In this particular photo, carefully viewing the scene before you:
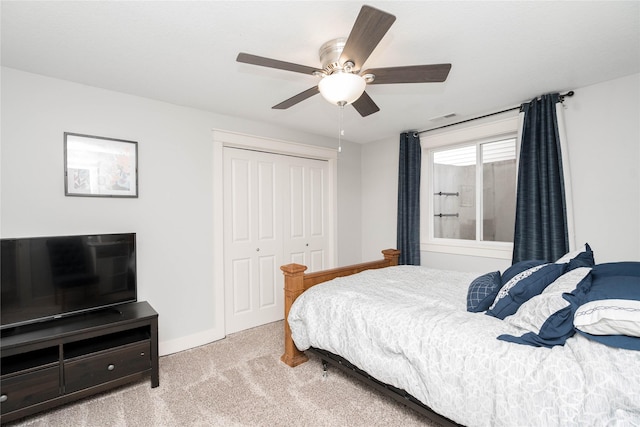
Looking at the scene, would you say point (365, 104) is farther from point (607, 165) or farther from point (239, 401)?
point (239, 401)

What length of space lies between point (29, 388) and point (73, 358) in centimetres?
24

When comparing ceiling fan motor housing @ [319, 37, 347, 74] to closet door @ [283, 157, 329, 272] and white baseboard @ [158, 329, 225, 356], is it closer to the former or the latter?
closet door @ [283, 157, 329, 272]

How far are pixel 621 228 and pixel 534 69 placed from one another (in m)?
1.49

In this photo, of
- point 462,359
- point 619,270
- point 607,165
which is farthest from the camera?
point 607,165

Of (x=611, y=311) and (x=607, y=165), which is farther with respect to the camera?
(x=607, y=165)

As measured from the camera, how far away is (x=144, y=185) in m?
2.71

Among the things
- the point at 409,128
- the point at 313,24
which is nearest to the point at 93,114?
the point at 313,24

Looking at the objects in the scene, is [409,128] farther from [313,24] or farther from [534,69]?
[313,24]

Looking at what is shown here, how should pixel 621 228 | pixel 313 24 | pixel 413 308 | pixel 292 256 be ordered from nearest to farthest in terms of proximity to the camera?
pixel 313 24, pixel 413 308, pixel 621 228, pixel 292 256

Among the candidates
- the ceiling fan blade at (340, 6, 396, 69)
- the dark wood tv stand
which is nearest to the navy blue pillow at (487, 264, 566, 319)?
the ceiling fan blade at (340, 6, 396, 69)

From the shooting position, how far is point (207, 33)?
1.75 meters

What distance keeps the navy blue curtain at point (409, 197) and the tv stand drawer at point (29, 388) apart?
11.4 ft

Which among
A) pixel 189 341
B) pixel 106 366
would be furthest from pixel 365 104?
pixel 189 341

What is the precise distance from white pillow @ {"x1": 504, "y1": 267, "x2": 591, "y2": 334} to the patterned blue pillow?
0.22 m
